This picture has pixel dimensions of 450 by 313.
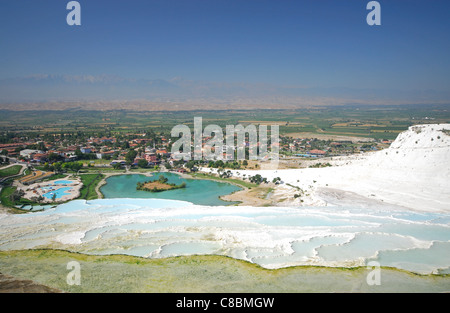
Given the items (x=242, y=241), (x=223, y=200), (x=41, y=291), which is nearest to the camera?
(x=41, y=291)

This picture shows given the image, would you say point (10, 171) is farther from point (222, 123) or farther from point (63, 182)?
point (222, 123)

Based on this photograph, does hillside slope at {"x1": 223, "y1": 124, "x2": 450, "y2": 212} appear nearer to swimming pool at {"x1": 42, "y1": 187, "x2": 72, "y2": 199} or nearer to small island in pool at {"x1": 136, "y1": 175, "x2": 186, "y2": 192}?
small island in pool at {"x1": 136, "y1": 175, "x2": 186, "y2": 192}

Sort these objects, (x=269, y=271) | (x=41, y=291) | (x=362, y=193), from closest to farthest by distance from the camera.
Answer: (x=41, y=291) → (x=269, y=271) → (x=362, y=193)
